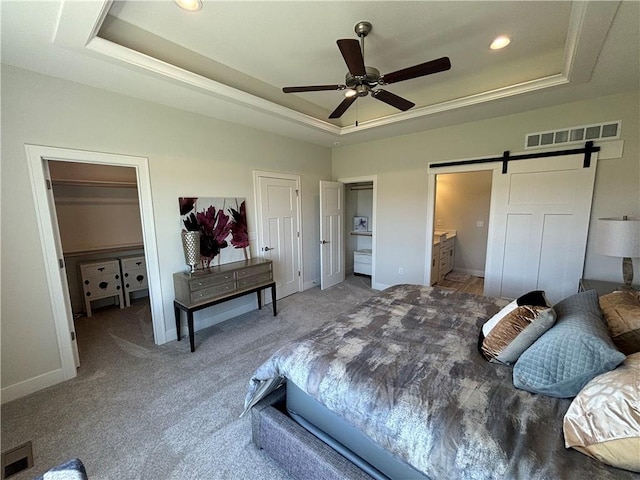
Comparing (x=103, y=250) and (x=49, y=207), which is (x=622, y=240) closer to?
(x=49, y=207)

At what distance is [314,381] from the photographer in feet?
4.58

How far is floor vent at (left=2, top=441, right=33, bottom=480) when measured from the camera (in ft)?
5.09

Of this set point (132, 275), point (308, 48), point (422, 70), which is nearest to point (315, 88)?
point (308, 48)

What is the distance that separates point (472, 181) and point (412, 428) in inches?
215

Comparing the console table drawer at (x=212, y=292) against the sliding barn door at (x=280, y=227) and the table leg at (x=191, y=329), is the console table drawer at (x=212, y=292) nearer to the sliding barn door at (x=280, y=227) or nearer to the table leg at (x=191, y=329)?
the table leg at (x=191, y=329)

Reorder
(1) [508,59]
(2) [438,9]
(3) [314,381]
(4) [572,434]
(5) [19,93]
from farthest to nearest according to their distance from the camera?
(1) [508,59]
(5) [19,93]
(2) [438,9]
(3) [314,381]
(4) [572,434]

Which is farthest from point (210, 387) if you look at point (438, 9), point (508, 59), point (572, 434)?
point (508, 59)

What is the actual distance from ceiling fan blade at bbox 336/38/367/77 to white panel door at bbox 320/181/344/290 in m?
2.68

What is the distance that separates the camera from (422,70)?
1.82 meters

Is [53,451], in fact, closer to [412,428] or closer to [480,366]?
[412,428]

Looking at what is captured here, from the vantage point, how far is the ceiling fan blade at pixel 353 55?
160 centimetres

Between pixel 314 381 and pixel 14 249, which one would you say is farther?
pixel 14 249

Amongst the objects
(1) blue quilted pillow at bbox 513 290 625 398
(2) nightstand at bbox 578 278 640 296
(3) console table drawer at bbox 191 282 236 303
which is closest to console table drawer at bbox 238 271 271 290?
(3) console table drawer at bbox 191 282 236 303

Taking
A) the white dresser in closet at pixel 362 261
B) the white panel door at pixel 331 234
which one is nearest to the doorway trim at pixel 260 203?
the white panel door at pixel 331 234
